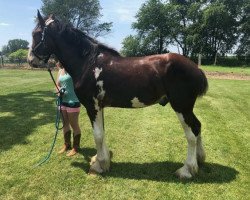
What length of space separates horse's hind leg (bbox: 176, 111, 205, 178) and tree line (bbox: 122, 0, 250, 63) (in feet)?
161

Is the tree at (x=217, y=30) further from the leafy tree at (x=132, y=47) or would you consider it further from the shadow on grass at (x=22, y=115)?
the shadow on grass at (x=22, y=115)

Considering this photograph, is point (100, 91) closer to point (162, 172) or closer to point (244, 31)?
point (162, 172)

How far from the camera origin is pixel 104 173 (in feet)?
20.0

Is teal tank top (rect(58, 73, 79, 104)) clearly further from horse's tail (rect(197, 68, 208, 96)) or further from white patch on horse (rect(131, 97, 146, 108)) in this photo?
horse's tail (rect(197, 68, 208, 96))

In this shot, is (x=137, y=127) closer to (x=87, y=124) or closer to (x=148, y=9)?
(x=87, y=124)

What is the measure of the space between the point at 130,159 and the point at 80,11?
226ft

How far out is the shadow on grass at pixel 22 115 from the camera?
27.8 ft

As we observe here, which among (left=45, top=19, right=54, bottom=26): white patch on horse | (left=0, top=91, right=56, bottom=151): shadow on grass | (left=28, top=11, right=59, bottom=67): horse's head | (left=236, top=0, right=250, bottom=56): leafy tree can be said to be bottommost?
(left=0, top=91, right=56, bottom=151): shadow on grass

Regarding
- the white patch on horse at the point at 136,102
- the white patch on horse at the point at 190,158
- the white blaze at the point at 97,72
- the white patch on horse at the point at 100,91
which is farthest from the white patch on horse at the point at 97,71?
the white patch on horse at the point at 190,158

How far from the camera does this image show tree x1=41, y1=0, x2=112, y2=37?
69562 millimetres

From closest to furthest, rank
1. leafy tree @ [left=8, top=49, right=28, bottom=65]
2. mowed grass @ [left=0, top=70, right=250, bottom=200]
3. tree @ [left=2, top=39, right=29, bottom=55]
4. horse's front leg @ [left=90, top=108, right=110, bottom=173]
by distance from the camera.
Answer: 1. mowed grass @ [left=0, top=70, right=250, bottom=200]
2. horse's front leg @ [left=90, top=108, right=110, bottom=173]
3. leafy tree @ [left=8, top=49, right=28, bottom=65]
4. tree @ [left=2, top=39, right=29, bottom=55]

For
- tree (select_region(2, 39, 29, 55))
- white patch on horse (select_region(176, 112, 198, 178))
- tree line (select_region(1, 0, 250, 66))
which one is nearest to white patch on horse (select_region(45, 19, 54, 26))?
white patch on horse (select_region(176, 112, 198, 178))

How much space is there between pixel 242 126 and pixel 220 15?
4703cm

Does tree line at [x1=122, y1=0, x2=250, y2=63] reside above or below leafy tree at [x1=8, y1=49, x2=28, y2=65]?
above
